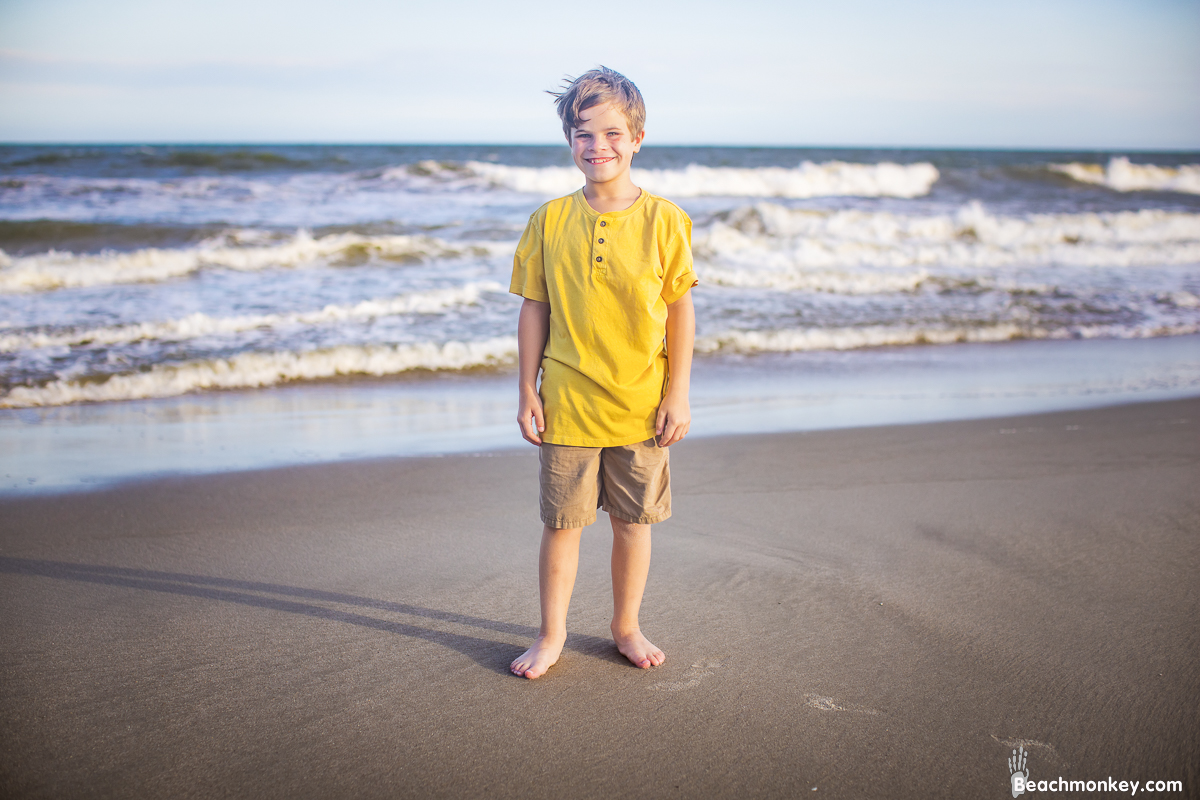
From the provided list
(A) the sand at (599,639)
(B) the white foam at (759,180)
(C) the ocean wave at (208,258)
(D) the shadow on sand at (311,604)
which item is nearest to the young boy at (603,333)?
(D) the shadow on sand at (311,604)

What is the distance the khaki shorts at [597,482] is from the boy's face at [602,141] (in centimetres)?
73

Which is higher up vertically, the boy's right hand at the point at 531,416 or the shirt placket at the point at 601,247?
the shirt placket at the point at 601,247

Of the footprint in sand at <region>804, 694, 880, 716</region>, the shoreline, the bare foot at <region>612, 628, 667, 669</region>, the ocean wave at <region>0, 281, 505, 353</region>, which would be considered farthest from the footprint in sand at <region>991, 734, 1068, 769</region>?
the ocean wave at <region>0, 281, 505, 353</region>

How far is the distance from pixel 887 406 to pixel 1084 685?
346 centimetres

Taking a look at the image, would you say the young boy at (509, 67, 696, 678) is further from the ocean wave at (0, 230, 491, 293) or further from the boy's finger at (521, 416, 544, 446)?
the ocean wave at (0, 230, 491, 293)

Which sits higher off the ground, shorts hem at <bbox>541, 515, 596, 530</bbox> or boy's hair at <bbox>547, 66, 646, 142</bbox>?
boy's hair at <bbox>547, 66, 646, 142</bbox>

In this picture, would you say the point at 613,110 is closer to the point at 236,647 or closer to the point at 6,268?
the point at 236,647

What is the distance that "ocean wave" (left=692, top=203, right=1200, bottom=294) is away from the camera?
1096 cm

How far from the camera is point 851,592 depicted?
2.77 metres

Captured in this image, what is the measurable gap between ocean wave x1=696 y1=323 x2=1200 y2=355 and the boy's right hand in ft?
17.0

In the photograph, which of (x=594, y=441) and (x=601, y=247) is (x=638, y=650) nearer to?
(x=594, y=441)

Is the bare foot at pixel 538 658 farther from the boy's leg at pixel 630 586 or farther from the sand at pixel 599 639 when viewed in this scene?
the boy's leg at pixel 630 586

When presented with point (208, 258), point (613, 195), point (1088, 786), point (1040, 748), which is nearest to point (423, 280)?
point (208, 258)

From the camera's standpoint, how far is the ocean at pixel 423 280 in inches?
255
